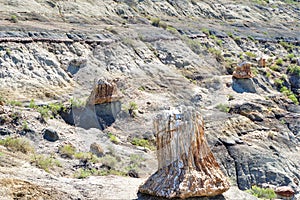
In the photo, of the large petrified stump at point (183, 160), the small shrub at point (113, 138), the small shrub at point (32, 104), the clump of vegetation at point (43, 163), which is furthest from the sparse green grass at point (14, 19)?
the large petrified stump at point (183, 160)

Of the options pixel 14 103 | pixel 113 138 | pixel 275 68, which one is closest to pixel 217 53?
pixel 275 68

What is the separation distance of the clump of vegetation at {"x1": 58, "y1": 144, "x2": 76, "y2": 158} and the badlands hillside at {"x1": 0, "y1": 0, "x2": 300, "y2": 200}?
3 centimetres

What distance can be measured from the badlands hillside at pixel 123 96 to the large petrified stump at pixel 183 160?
0.49m

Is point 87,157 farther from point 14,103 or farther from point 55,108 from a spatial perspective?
point 14,103

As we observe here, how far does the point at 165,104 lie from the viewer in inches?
860

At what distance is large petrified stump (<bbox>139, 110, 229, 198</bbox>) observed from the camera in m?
9.01

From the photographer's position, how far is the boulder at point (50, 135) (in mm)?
15297

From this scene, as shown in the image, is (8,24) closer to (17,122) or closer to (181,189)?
(17,122)

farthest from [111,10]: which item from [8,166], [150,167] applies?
[8,166]

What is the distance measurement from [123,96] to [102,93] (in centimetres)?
160

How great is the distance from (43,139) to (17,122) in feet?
3.52

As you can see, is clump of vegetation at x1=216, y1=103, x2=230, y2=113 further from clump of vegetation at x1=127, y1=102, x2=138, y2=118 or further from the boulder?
the boulder

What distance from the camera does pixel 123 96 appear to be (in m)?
20.8

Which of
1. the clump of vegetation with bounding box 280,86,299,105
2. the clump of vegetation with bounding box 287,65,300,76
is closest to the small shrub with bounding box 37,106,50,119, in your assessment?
the clump of vegetation with bounding box 280,86,299,105
